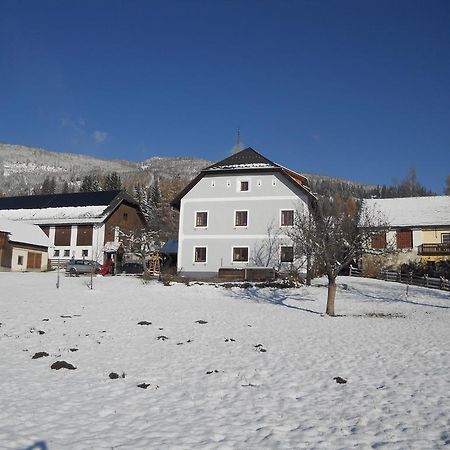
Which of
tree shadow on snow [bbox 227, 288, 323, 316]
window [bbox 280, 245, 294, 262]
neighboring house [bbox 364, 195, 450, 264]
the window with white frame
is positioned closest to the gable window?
neighboring house [bbox 364, 195, 450, 264]

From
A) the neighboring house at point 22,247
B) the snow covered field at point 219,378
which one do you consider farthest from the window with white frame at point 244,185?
the neighboring house at point 22,247

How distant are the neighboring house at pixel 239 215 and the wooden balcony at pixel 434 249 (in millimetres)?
14105

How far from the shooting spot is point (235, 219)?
131ft

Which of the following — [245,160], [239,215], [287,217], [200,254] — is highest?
[245,160]

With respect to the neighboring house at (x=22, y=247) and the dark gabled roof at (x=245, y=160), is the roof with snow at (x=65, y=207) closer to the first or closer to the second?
the neighboring house at (x=22, y=247)

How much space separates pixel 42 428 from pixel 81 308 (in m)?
14.3

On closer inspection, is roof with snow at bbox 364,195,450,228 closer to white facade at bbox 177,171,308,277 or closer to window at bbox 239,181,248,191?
white facade at bbox 177,171,308,277

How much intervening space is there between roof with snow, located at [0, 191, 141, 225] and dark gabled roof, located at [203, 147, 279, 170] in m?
17.6

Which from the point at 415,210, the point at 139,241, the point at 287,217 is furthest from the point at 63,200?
the point at 415,210

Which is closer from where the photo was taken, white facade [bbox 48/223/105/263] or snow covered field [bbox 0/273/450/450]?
snow covered field [bbox 0/273/450/450]

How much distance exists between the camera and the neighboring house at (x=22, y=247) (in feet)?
147

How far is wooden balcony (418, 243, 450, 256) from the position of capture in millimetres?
43656

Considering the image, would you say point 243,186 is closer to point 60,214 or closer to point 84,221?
point 84,221

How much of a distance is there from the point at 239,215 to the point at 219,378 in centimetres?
2934
